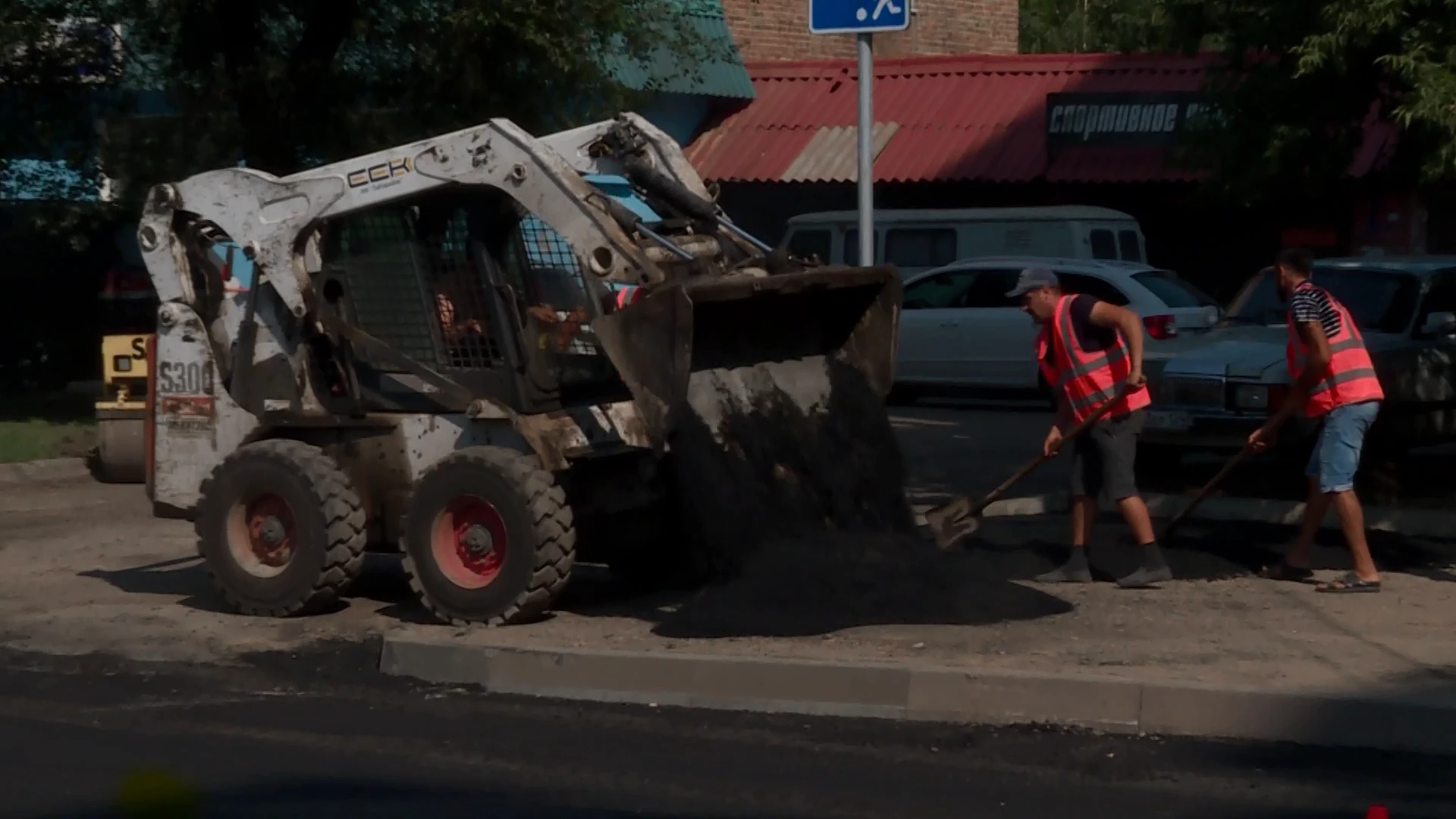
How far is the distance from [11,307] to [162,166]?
5.12 metres

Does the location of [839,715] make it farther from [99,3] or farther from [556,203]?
[99,3]

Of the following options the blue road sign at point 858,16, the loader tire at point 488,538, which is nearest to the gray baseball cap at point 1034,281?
the blue road sign at point 858,16

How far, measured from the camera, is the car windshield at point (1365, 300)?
1413 cm

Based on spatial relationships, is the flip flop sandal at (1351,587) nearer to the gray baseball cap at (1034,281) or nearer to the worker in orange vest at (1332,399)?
the worker in orange vest at (1332,399)

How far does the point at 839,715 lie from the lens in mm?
7660

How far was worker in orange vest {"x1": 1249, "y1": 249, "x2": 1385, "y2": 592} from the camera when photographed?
9805 mm

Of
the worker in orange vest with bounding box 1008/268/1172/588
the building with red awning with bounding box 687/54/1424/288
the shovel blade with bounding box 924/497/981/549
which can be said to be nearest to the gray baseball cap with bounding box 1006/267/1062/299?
the worker in orange vest with bounding box 1008/268/1172/588

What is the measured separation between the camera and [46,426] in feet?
Result: 60.8

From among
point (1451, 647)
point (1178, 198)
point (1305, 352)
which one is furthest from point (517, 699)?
point (1178, 198)

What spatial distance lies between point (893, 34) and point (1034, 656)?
27.0m

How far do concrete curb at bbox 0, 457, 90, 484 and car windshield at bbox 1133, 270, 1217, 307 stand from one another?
10.3m

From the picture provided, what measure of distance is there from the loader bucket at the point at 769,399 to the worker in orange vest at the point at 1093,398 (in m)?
0.76

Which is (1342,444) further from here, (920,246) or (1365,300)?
(920,246)

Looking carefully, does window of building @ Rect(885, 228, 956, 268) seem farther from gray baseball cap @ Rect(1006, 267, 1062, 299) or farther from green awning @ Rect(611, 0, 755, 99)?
gray baseball cap @ Rect(1006, 267, 1062, 299)
